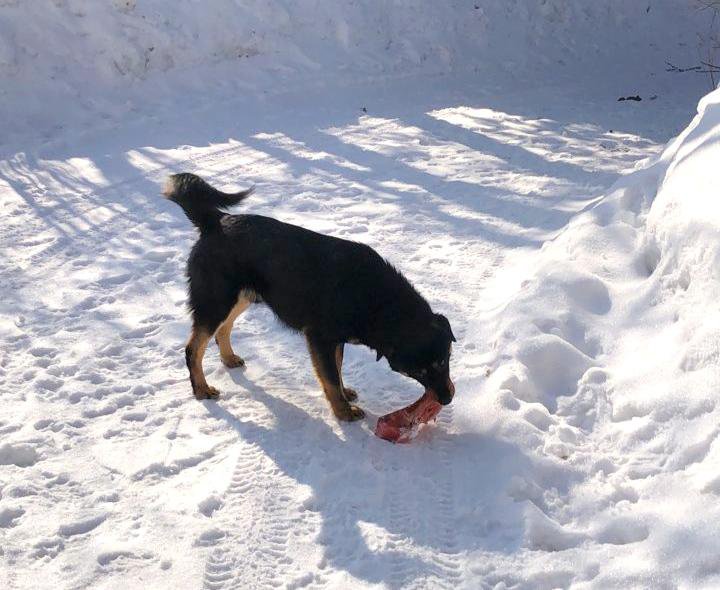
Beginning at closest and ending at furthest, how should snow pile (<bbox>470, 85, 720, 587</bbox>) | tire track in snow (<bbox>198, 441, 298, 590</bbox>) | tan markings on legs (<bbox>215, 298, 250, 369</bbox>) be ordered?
snow pile (<bbox>470, 85, 720, 587</bbox>) < tire track in snow (<bbox>198, 441, 298, 590</bbox>) < tan markings on legs (<bbox>215, 298, 250, 369</bbox>)

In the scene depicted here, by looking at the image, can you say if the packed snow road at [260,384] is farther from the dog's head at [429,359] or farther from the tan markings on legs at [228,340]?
the dog's head at [429,359]

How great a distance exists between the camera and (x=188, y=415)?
490 centimetres

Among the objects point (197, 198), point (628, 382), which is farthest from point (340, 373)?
point (628, 382)

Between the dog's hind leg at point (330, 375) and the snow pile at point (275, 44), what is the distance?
7.56 m

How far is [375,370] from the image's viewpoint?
5477 millimetres

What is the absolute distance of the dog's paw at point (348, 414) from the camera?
479 centimetres

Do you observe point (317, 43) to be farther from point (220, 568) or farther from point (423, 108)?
point (220, 568)

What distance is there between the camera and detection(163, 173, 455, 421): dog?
15.1ft

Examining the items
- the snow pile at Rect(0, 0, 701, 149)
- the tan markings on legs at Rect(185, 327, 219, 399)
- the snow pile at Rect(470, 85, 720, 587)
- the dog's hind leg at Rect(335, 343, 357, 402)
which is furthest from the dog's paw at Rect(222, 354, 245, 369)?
the snow pile at Rect(0, 0, 701, 149)

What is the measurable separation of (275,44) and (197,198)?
9.79 meters

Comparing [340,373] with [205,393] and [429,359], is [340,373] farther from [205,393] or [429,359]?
[205,393]

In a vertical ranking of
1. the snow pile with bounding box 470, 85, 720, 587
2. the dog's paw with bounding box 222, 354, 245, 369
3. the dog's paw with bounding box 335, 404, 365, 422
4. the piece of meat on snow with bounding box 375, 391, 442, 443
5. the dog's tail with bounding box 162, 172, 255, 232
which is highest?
the dog's tail with bounding box 162, 172, 255, 232

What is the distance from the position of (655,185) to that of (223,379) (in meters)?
3.52

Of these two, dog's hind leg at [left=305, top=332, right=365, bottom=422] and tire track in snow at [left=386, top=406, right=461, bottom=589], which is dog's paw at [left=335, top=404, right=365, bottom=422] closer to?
dog's hind leg at [left=305, top=332, right=365, bottom=422]
